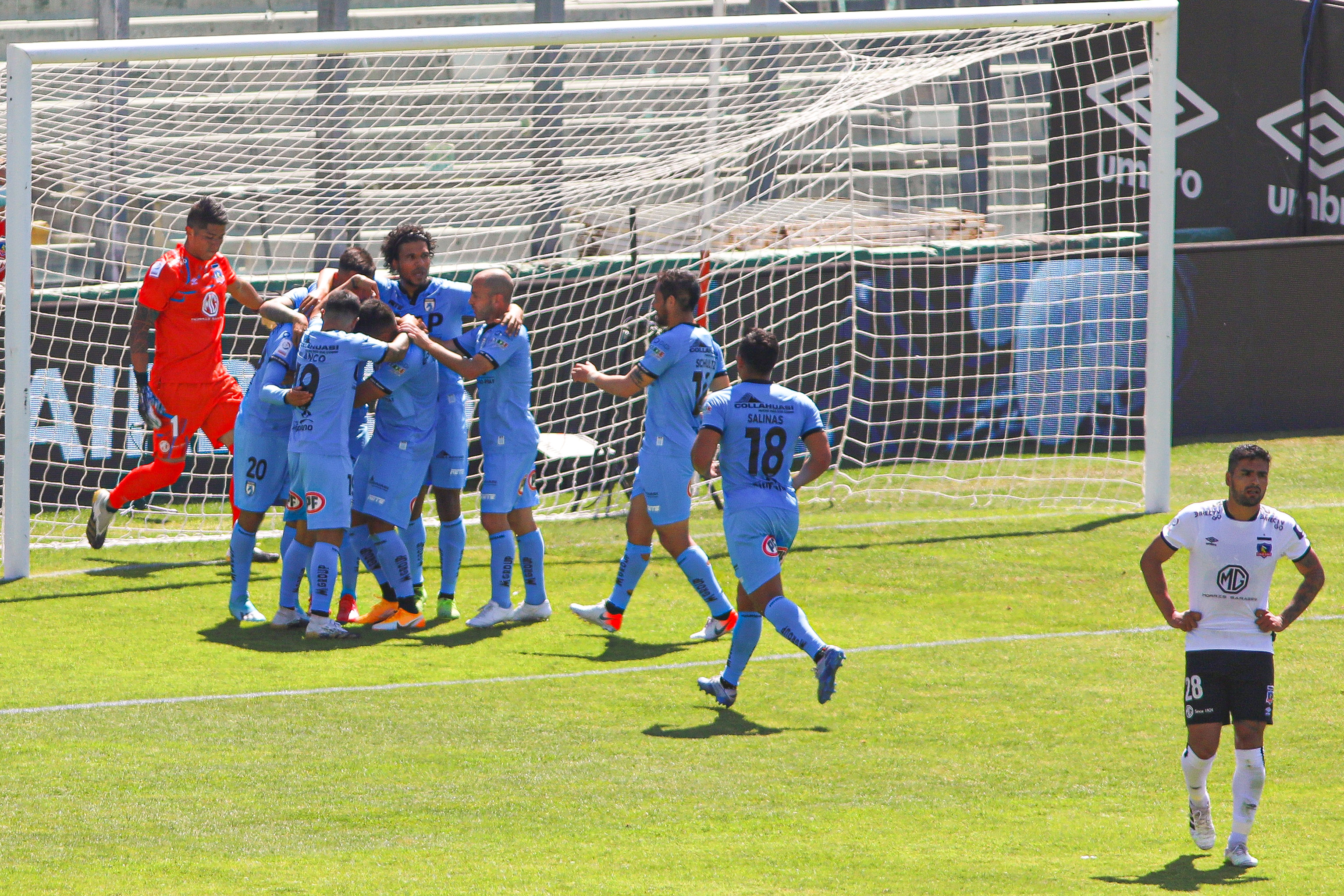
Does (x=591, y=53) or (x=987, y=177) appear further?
(x=987, y=177)

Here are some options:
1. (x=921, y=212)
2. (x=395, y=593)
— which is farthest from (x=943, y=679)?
(x=921, y=212)

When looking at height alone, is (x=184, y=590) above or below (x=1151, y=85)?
below

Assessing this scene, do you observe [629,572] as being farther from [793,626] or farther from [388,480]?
[793,626]

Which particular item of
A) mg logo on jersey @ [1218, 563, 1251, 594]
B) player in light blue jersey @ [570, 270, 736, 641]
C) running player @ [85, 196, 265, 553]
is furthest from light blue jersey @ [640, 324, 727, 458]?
mg logo on jersey @ [1218, 563, 1251, 594]

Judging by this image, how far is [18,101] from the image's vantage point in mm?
9344

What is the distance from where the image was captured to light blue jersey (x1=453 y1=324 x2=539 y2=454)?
8.46m

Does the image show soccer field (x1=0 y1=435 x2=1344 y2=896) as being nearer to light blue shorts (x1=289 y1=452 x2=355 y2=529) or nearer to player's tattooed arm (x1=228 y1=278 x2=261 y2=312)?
light blue shorts (x1=289 y1=452 x2=355 y2=529)

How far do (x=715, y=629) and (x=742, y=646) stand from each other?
1.40 metres

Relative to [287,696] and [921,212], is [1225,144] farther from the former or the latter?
[287,696]

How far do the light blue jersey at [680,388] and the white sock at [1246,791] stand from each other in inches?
142

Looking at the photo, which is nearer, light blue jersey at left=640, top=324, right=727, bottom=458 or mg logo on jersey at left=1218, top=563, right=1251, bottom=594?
mg logo on jersey at left=1218, top=563, right=1251, bottom=594

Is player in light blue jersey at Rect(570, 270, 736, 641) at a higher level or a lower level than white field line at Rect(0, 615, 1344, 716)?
higher

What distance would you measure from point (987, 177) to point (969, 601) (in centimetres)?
746

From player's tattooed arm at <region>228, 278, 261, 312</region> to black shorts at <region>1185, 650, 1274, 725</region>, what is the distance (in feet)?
21.5
